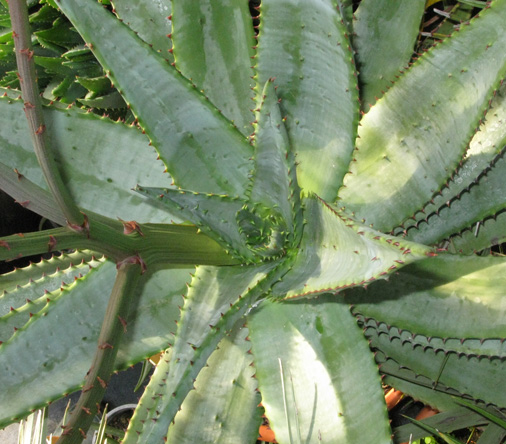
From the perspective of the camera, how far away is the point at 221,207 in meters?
0.76

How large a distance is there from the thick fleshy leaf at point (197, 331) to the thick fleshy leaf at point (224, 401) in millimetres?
A: 84

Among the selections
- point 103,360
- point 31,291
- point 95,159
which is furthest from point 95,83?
point 103,360

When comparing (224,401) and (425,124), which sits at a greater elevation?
(425,124)

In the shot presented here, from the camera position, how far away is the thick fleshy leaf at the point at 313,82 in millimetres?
813

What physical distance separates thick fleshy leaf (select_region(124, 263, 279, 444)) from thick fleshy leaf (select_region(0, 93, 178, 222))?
181 mm

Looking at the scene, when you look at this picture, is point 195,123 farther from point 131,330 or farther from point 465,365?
point 465,365

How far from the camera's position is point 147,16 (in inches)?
39.2

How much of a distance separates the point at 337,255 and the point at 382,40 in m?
0.53

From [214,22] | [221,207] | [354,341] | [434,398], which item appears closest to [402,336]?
[354,341]

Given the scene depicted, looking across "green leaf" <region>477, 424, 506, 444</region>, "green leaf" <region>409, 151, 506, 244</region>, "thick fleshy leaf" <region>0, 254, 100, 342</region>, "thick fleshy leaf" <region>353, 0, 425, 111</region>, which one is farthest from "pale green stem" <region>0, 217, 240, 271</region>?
"green leaf" <region>477, 424, 506, 444</region>

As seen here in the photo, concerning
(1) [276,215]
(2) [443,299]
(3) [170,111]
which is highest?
(3) [170,111]

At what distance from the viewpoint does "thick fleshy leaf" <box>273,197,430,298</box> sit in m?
0.56

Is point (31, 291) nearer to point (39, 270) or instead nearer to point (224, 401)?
point (39, 270)

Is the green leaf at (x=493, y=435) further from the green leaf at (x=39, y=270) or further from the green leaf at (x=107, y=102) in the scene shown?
the green leaf at (x=107, y=102)
